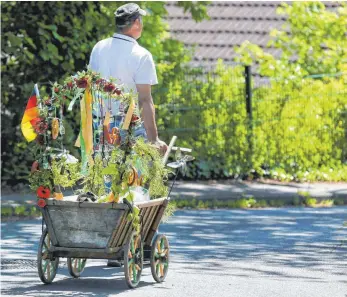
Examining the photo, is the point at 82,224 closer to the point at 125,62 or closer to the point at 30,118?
the point at 30,118

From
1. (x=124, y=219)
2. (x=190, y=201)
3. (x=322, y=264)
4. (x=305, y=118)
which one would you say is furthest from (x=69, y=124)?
(x=124, y=219)

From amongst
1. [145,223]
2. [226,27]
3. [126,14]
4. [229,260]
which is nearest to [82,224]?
[145,223]

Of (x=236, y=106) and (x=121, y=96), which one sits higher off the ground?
(x=121, y=96)

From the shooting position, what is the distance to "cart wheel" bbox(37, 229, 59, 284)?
1021 centimetres

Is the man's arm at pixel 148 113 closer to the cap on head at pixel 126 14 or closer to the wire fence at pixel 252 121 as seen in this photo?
the cap on head at pixel 126 14

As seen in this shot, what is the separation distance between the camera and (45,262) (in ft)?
34.2

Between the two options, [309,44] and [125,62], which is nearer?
[125,62]

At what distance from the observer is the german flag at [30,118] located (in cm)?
1045

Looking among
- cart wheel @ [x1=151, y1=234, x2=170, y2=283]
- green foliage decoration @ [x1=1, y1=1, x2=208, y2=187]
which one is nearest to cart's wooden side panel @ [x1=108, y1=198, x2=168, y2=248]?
cart wheel @ [x1=151, y1=234, x2=170, y2=283]

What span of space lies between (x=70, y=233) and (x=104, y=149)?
2.19ft

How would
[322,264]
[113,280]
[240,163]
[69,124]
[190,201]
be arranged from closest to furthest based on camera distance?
[113,280], [322,264], [190,201], [69,124], [240,163]

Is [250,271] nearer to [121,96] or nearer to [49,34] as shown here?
[121,96]

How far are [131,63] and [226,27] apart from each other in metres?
14.0

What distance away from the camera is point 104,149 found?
1046cm
